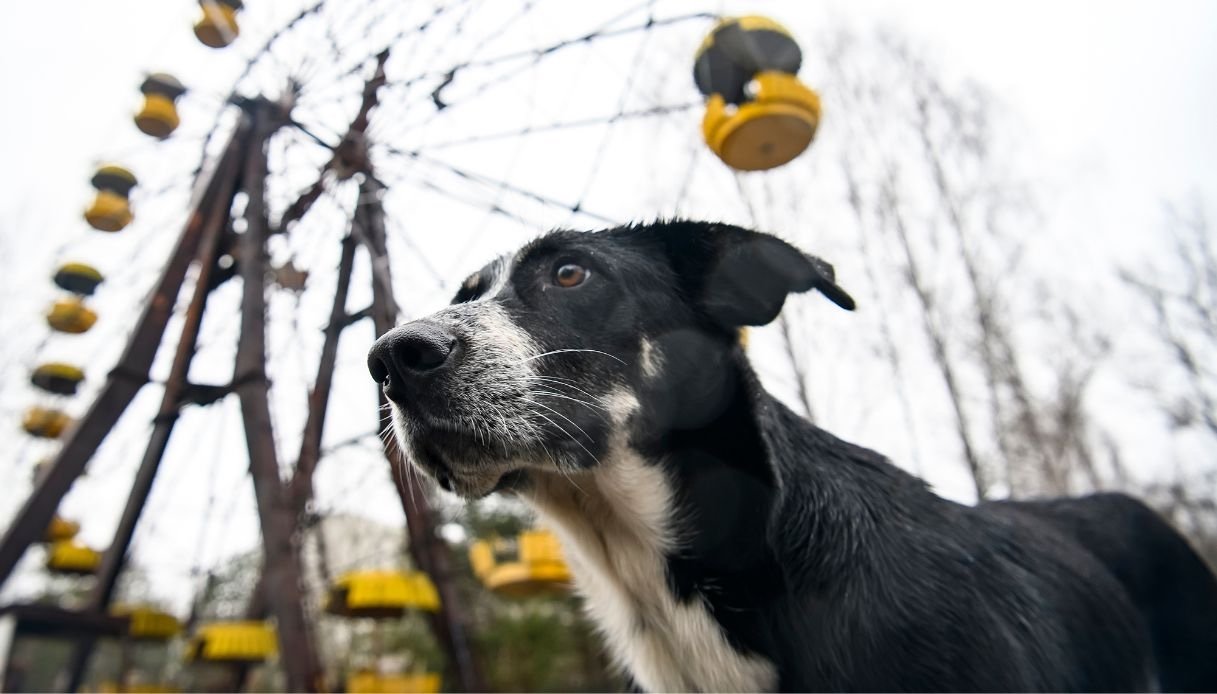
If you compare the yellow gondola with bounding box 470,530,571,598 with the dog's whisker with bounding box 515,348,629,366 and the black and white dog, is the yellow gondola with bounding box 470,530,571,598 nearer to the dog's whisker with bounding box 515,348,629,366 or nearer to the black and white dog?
the black and white dog

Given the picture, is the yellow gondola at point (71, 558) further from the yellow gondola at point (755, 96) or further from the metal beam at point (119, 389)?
the yellow gondola at point (755, 96)

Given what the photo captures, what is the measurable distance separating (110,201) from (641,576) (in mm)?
4848

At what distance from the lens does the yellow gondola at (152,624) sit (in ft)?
17.2

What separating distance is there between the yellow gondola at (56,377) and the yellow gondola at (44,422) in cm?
31

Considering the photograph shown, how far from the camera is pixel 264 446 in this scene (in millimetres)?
3729

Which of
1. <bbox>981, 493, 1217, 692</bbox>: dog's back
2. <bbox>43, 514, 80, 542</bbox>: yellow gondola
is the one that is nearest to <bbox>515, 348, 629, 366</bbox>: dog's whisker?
<bbox>981, 493, 1217, 692</bbox>: dog's back

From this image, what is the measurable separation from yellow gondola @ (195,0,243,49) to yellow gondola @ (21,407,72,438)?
3.66m

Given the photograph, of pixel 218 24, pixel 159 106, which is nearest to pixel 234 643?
pixel 159 106

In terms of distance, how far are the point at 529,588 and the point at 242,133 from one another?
4052mm

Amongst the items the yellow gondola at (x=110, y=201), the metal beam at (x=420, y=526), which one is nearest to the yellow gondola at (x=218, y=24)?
the metal beam at (x=420, y=526)

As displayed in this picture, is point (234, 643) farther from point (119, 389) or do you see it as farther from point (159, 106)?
point (159, 106)

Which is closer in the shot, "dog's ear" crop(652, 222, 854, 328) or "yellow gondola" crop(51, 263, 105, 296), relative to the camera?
"dog's ear" crop(652, 222, 854, 328)

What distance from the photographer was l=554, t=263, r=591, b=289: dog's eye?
2.19 m

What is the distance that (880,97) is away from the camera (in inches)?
444
